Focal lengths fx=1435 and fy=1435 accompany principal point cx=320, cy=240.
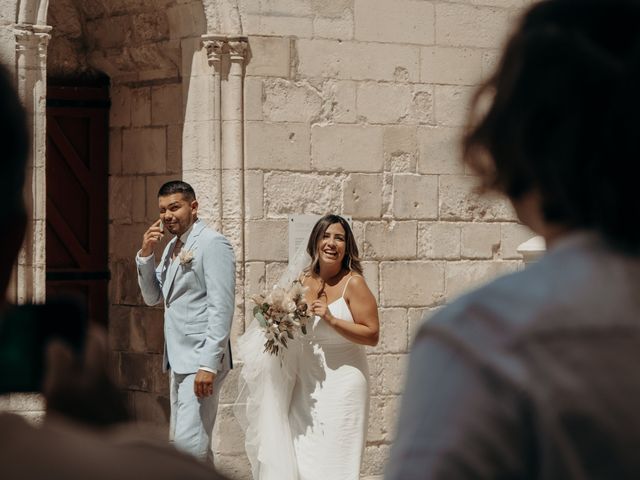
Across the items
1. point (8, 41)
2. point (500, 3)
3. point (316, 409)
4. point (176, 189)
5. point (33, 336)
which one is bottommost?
point (316, 409)

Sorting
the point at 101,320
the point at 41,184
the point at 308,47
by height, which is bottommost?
the point at 101,320

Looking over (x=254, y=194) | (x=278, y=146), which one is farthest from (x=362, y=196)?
(x=254, y=194)

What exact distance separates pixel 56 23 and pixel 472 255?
3.36 m

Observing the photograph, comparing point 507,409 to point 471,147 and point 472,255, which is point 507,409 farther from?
point 472,255

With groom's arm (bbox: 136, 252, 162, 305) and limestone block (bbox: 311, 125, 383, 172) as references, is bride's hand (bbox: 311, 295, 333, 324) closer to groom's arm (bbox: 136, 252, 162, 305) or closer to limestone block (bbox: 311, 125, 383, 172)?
groom's arm (bbox: 136, 252, 162, 305)

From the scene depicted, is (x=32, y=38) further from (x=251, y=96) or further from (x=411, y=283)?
(x=411, y=283)

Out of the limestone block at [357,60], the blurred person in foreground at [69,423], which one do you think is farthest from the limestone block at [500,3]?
the blurred person in foreground at [69,423]

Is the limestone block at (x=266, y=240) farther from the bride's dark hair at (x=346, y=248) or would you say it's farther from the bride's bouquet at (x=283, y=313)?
the bride's bouquet at (x=283, y=313)

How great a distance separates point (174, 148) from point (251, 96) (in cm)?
79

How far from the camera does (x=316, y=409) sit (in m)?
8.24

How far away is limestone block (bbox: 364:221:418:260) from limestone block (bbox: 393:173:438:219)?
8 cm

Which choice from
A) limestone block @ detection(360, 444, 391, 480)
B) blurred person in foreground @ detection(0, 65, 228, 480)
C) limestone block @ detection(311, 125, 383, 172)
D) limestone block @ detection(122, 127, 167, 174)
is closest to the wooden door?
limestone block @ detection(122, 127, 167, 174)

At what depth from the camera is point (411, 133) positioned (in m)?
9.84

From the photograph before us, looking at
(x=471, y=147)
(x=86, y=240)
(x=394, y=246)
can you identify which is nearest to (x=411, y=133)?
(x=394, y=246)
